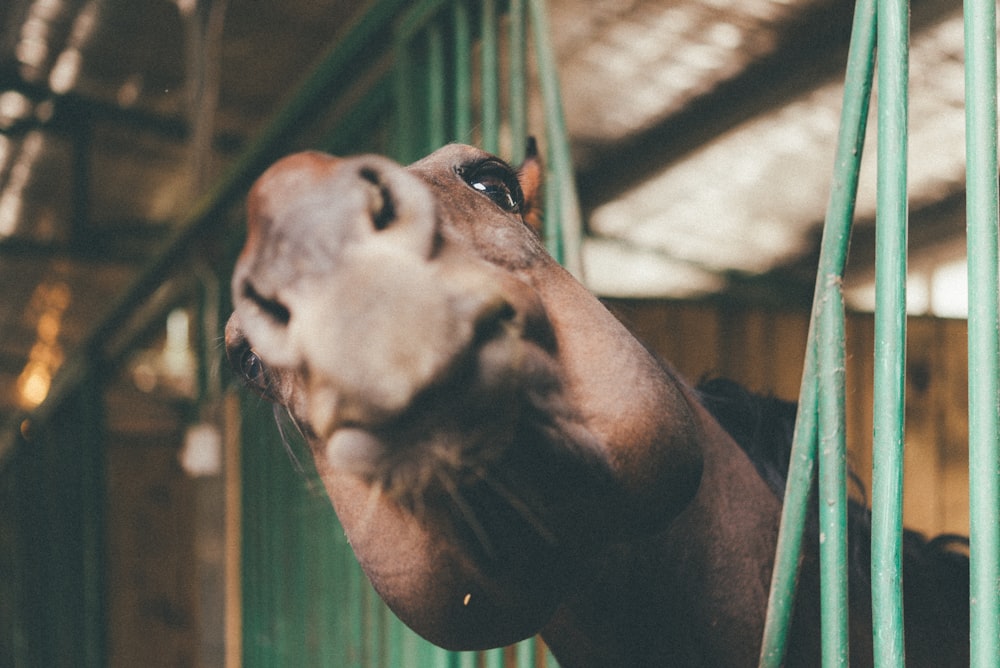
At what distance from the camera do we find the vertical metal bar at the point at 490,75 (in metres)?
1.18

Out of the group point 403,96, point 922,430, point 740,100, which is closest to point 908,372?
point 922,430

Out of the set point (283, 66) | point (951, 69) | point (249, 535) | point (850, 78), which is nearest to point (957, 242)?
point (951, 69)

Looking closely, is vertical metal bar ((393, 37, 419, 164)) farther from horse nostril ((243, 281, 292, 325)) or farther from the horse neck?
horse nostril ((243, 281, 292, 325))

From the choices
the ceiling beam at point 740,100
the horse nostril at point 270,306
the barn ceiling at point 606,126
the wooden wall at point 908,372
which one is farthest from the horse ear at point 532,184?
the wooden wall at point 908,372

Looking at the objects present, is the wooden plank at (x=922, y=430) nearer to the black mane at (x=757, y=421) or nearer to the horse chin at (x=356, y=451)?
the black mane at (x=757, y=421)

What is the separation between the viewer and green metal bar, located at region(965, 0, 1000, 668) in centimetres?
53

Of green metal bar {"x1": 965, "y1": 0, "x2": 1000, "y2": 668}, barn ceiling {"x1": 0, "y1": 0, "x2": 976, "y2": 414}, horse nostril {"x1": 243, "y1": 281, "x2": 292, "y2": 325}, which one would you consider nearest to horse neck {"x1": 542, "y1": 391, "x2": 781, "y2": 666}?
green metal bar {"x1": 965, "y1": 0, "x2": 1000, "y2": 668}

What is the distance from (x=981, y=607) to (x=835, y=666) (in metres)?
0.11

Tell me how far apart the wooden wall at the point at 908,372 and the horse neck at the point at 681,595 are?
4.72 m

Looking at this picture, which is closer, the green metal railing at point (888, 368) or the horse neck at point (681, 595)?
the green metal railing at point (888, 368)

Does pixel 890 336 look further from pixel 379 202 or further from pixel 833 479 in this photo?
pixel 379 202

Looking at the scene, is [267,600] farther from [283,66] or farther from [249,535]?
[283,66]

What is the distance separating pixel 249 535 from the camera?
2078 millimetres

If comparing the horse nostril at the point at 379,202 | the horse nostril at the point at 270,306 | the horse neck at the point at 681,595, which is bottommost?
the horse neck at the point at 681,595
